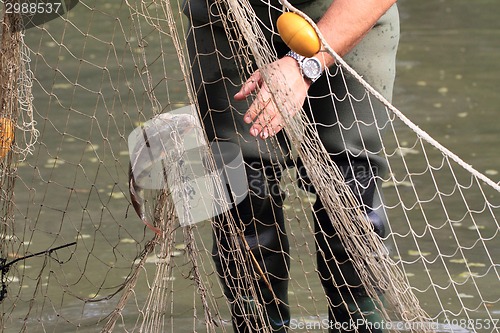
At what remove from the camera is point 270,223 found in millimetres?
2977

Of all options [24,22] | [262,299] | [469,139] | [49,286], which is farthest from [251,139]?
[469,139]

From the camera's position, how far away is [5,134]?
287 cm

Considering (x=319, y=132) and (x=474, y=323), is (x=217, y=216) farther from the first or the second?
(x=474, y=323)

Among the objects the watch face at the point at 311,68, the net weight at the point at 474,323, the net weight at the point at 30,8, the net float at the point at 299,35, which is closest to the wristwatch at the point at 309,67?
the watch face at the point at 311,68

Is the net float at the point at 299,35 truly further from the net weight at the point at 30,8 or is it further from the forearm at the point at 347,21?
the net weight at the point at 30,8

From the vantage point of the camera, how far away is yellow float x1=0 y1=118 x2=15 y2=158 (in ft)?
9.35

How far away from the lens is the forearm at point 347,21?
2486 millimetres

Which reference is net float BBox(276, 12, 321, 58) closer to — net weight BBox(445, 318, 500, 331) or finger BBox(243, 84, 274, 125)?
finger BBox(243, 84, 274, 125)

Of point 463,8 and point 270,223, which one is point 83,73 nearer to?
point 463,8

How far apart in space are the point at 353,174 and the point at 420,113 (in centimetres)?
346

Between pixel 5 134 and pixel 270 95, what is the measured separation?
34.0 inches

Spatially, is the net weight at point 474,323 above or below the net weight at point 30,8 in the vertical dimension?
Answer: below

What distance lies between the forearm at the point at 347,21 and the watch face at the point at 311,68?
2 cm

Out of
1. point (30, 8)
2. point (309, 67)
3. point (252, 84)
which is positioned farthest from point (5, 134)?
point (309, 67)
